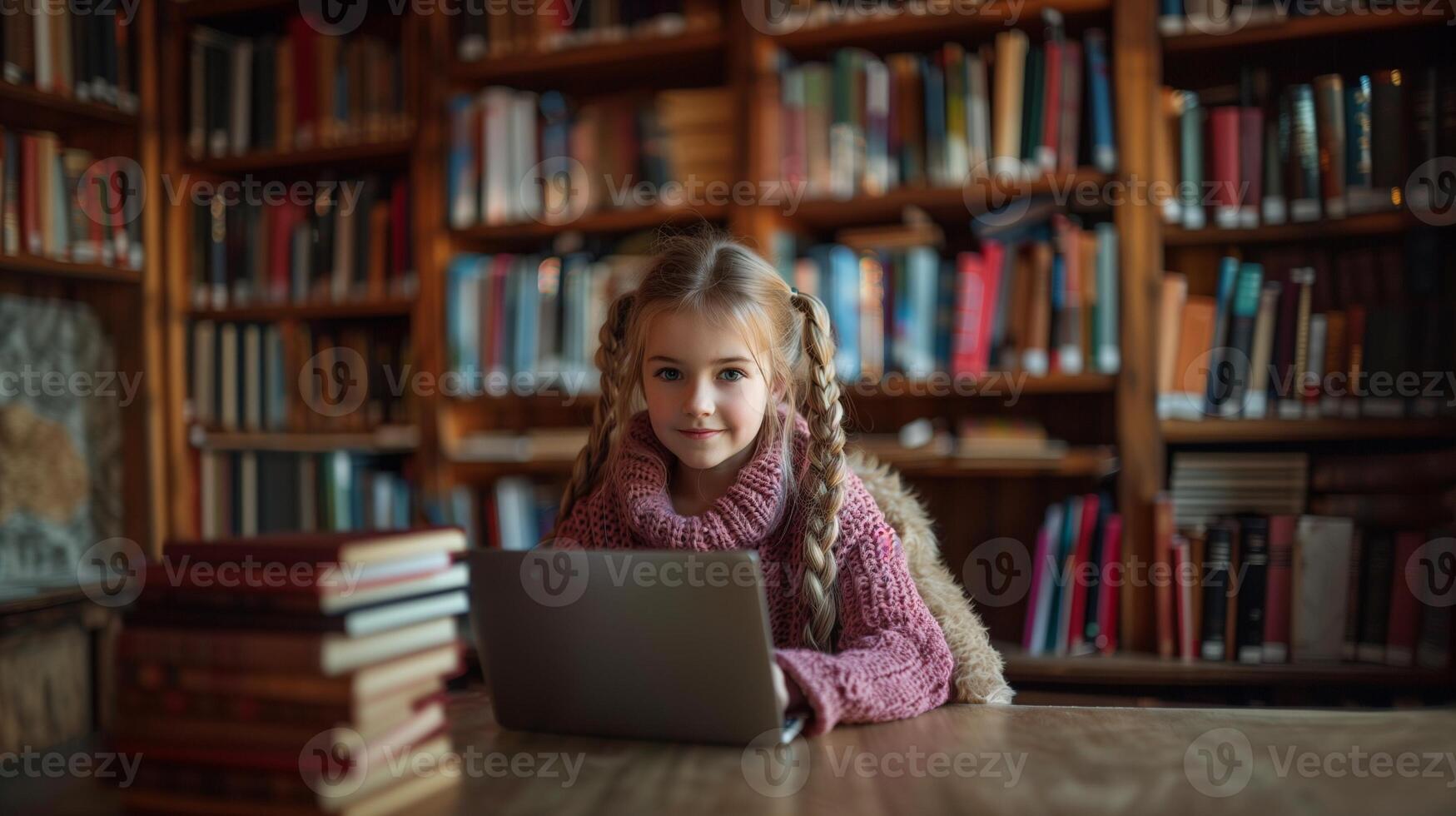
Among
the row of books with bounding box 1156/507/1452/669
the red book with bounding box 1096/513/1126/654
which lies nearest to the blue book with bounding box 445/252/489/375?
the red book with bounding box 1096/513/1126/654

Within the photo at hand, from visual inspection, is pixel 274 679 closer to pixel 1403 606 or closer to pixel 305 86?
pixel 1403 606

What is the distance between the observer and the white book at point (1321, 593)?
1.94 meters

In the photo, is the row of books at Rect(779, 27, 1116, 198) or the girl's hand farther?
the row of books at Rect(779, 27, 1116, 198)

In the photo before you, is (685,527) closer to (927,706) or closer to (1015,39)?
(927,706)

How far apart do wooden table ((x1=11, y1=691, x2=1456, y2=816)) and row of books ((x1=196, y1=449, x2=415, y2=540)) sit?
1.77m

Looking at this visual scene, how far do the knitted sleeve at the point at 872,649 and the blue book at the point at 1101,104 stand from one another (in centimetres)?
117

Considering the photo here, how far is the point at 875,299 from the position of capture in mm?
2221

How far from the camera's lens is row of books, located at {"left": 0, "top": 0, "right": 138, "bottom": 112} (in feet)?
7.75

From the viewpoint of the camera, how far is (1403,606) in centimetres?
188

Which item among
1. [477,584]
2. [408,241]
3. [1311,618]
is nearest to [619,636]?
[477,584]

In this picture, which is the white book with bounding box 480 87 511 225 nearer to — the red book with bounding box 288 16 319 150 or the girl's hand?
the red book with bounding box 288 16 319 150

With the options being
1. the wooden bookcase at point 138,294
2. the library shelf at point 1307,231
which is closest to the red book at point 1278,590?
the library shelf at point 1307,231

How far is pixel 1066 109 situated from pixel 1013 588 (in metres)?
1.01

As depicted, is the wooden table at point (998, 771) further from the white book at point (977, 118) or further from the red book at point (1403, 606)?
the white book at point (977, 118)
